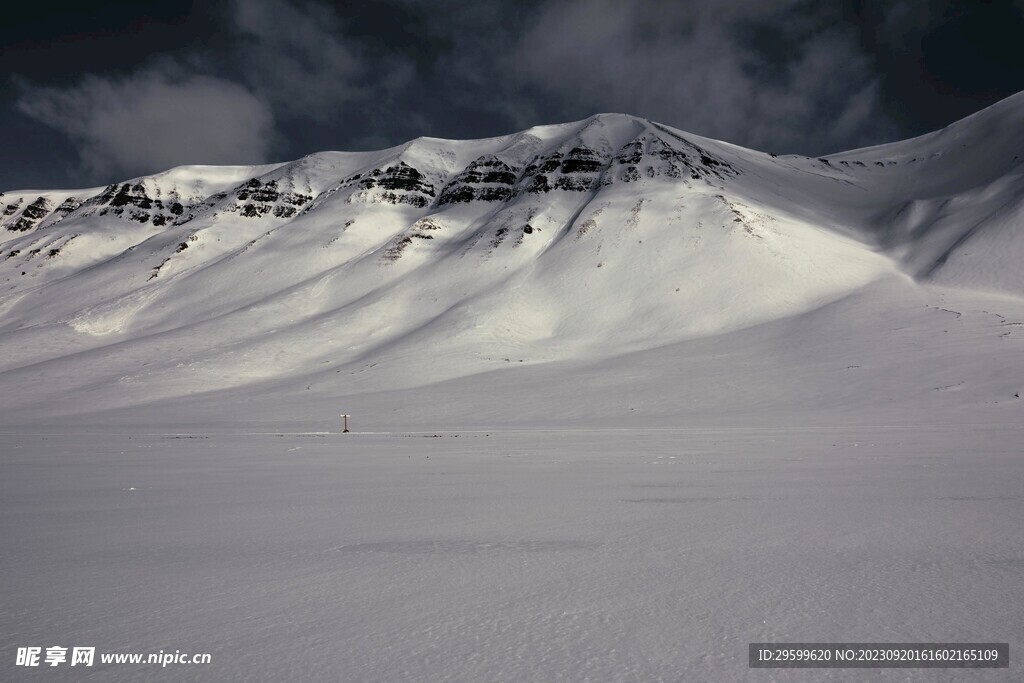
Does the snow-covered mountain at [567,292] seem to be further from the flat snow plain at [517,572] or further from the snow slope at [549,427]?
the flat snow plain at [517,572]

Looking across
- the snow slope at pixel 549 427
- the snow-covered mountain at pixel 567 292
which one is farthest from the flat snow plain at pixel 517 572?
the snow-covered mountain at pixel 567 292

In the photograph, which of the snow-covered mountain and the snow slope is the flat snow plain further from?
the snow-covered mountain

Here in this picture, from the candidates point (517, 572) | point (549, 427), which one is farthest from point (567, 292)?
point (517, 572)

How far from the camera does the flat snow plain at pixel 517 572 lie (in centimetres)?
280

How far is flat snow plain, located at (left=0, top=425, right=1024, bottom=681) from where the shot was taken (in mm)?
2797

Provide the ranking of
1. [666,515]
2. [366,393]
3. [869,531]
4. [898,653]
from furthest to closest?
1. [366,393]
2. [666,515]
3. [869,531]
4. [898,653]

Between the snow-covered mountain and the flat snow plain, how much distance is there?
21.2 m

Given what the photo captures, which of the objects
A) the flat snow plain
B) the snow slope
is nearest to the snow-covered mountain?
the snow slope

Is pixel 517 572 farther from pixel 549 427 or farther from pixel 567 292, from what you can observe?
pixel 567 292

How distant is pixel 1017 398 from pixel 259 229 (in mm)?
119679

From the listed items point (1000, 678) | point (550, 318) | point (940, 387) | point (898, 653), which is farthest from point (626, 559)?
point (550, 318)

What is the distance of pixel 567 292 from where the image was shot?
6400cm

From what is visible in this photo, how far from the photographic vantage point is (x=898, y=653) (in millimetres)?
2744

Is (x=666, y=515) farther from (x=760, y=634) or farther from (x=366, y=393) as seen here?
(x=366, y=393)
